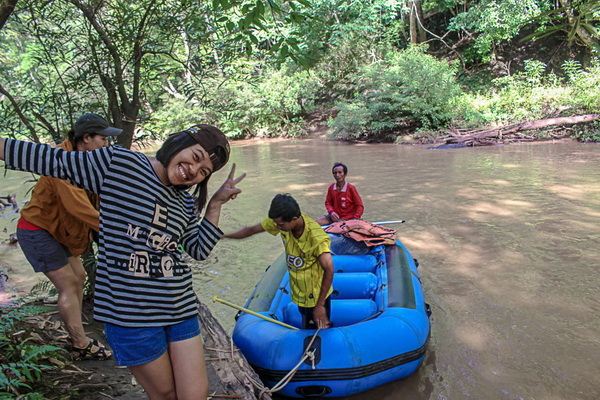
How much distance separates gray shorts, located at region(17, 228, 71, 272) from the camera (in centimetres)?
253

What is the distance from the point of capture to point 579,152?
12273mm

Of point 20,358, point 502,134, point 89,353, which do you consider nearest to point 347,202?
point 89,353

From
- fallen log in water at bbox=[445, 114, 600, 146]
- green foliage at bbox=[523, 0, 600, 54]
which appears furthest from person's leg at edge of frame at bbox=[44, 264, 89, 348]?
fallen log in water at bbox=[445, 114, 600, 146]

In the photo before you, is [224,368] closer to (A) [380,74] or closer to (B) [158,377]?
(B) [158,377]

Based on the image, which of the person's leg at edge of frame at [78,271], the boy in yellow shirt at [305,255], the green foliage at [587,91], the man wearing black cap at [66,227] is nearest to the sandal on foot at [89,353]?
the man wearing black cap at [66,227]

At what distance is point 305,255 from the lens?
3047mm

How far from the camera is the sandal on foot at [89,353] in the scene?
269 cm

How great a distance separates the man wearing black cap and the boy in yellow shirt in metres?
1.01

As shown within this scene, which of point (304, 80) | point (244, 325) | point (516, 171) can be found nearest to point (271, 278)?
point (244, 325)

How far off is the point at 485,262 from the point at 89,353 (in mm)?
4530

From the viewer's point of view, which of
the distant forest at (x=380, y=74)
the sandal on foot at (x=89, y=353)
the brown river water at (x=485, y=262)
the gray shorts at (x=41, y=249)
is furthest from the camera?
the distant forest at (x=380, y=74)

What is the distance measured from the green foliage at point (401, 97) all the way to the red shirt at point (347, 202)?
12670mm

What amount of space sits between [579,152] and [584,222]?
703 cm

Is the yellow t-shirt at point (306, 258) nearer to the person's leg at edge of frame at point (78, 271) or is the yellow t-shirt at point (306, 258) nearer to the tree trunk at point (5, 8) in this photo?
the person's leg at edge of frame at point (78, 271)
